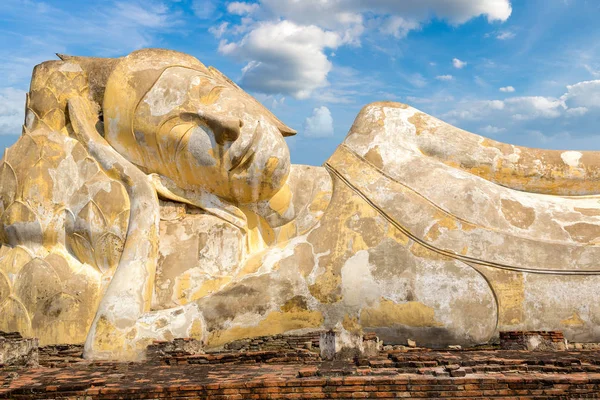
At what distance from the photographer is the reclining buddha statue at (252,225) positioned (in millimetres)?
5750

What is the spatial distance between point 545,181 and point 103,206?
427cm

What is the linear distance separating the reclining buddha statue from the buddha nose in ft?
0.06

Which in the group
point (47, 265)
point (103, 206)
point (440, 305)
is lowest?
point (440, 305)

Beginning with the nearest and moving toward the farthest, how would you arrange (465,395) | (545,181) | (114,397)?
(465,395) < (114,397) < (545,181)

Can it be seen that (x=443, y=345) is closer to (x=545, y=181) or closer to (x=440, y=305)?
(x=440, y=305)

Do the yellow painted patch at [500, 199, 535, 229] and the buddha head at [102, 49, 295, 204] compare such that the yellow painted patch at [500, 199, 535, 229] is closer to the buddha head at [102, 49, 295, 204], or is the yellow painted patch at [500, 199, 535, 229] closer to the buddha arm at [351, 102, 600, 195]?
the buddha arm at [351, 102, 600, 195]

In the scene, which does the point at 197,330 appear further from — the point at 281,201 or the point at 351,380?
the point at 351,380

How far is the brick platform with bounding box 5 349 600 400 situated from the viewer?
3.49 meters

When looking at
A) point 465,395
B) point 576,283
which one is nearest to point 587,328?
point 576,283

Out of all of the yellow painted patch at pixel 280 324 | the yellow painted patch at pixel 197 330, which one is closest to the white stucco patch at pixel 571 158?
the yellow painted patch at pixel 280 324

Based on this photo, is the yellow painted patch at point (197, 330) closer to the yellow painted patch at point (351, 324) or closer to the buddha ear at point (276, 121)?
the yellow painted patch at point (351, 324)

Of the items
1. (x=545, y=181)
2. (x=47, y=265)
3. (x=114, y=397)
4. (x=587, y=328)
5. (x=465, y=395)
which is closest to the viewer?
(x=465, y=395)

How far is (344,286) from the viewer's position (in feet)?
19.5

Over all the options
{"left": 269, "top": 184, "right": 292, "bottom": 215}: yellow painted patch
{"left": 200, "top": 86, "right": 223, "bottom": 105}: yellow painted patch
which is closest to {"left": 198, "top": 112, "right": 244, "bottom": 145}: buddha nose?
{"left": 200, "top": 86, "right": 223, "bottom": 105}: yellow painted patch
